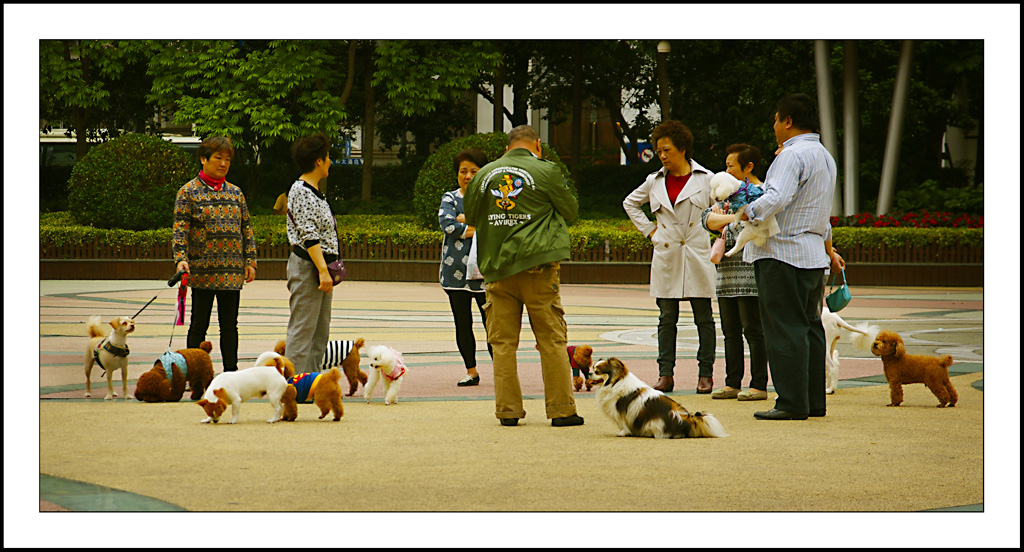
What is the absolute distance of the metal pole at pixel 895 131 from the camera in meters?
22.0

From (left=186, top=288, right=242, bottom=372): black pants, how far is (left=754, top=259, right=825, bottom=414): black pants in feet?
10.9

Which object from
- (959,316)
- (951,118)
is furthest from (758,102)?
(959,316)

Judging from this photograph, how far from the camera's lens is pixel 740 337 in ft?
23.3

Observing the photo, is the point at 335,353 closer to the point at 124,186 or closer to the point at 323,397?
the point at 323,397

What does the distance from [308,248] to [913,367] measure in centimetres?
373

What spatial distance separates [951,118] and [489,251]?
24.1 meters

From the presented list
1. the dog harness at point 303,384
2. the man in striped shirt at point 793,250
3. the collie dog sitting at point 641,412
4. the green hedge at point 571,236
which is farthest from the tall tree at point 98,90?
the collie dog sitting at point 641,412

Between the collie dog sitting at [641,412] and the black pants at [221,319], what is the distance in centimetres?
270

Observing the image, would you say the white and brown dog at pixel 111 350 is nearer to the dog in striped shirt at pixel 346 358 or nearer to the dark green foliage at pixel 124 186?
the dog in striped shirt at pixel 346 358

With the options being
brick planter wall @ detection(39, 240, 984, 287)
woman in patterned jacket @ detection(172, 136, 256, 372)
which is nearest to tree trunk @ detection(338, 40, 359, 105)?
brick planter wall @ detection(39, 240, 984, 287)

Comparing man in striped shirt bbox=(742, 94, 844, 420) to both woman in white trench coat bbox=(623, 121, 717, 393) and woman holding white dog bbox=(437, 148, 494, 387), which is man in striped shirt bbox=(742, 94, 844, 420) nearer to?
woman in white trench coat bbox=(623, 121, 717, 393)

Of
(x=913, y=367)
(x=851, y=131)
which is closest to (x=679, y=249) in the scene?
(x=913, y=367)
